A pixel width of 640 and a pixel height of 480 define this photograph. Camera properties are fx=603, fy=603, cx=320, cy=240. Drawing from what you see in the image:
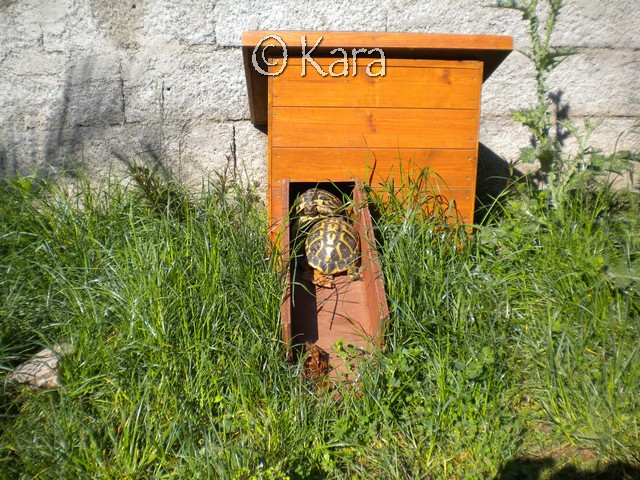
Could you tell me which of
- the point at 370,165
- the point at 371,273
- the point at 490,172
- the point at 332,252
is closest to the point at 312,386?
the point at 371,273

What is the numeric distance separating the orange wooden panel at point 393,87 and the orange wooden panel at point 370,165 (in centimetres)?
26

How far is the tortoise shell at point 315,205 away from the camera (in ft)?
11.4

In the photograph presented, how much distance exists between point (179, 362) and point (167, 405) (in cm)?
20

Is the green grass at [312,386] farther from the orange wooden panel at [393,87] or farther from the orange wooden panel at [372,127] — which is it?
the orange wooden panel at [393,87]

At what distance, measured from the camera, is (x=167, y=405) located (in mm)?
2473

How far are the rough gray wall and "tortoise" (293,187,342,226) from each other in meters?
0.87

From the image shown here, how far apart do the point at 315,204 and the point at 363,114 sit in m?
0.58

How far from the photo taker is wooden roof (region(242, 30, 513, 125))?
3.05m

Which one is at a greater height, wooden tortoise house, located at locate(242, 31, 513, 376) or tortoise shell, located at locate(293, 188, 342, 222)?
wooden tortoise house, located at locate(242, 31, 513, 376)

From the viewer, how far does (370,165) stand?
11.0 feet

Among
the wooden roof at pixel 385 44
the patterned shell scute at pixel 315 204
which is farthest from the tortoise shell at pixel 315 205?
the wooden roof at pixel 385 44

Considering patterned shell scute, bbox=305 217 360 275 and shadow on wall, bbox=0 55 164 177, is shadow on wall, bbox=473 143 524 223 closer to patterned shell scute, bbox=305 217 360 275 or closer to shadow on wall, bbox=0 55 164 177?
patterned shell scute, bbox=305 217 360 275

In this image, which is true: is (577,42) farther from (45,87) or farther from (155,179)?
(45,87)

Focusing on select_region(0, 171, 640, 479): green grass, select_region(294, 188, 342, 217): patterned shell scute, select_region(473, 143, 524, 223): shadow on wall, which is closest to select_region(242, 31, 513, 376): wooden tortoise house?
select_region(294, 188, 342, 217): patterned shell scute
